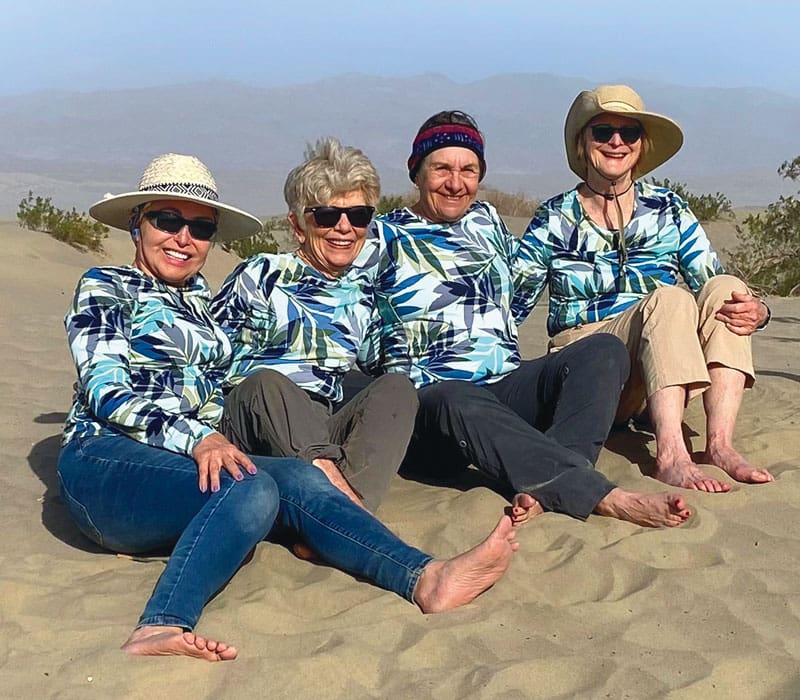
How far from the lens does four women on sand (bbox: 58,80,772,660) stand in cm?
350

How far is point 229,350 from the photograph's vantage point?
4133 mm

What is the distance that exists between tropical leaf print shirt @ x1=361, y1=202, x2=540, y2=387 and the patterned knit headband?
284 mm

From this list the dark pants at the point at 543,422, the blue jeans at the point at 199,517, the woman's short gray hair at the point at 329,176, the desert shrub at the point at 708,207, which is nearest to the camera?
the blue jeans at the point at 199,517

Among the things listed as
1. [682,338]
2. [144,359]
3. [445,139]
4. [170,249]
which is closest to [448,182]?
[445,139]

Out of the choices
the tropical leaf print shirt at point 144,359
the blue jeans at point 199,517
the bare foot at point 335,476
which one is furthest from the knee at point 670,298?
the tropical leaf print shirt at point 144,359

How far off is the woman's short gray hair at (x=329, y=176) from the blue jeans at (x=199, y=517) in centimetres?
109

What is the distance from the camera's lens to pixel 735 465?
4.40m

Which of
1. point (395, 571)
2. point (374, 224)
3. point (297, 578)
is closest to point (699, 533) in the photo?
point (395, 571)

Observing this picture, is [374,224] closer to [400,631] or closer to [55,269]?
[400,631]

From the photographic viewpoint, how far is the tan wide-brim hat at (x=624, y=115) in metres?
4.75

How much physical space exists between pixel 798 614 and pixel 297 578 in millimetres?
1607

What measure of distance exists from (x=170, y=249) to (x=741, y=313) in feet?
7.54

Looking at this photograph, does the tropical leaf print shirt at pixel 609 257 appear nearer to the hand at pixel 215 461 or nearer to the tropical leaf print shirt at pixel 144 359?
the tropical leaf print shirt at pixel 144 359

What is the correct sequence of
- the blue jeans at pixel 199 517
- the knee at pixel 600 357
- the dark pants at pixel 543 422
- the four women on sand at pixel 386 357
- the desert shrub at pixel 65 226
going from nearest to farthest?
the blue jeans at pixel 199 517, the four women on sand at pixel 386 357, the dark pants at pixel 543 422, the knee at pixel 600 357, the desert shrub at pixel 65 226
